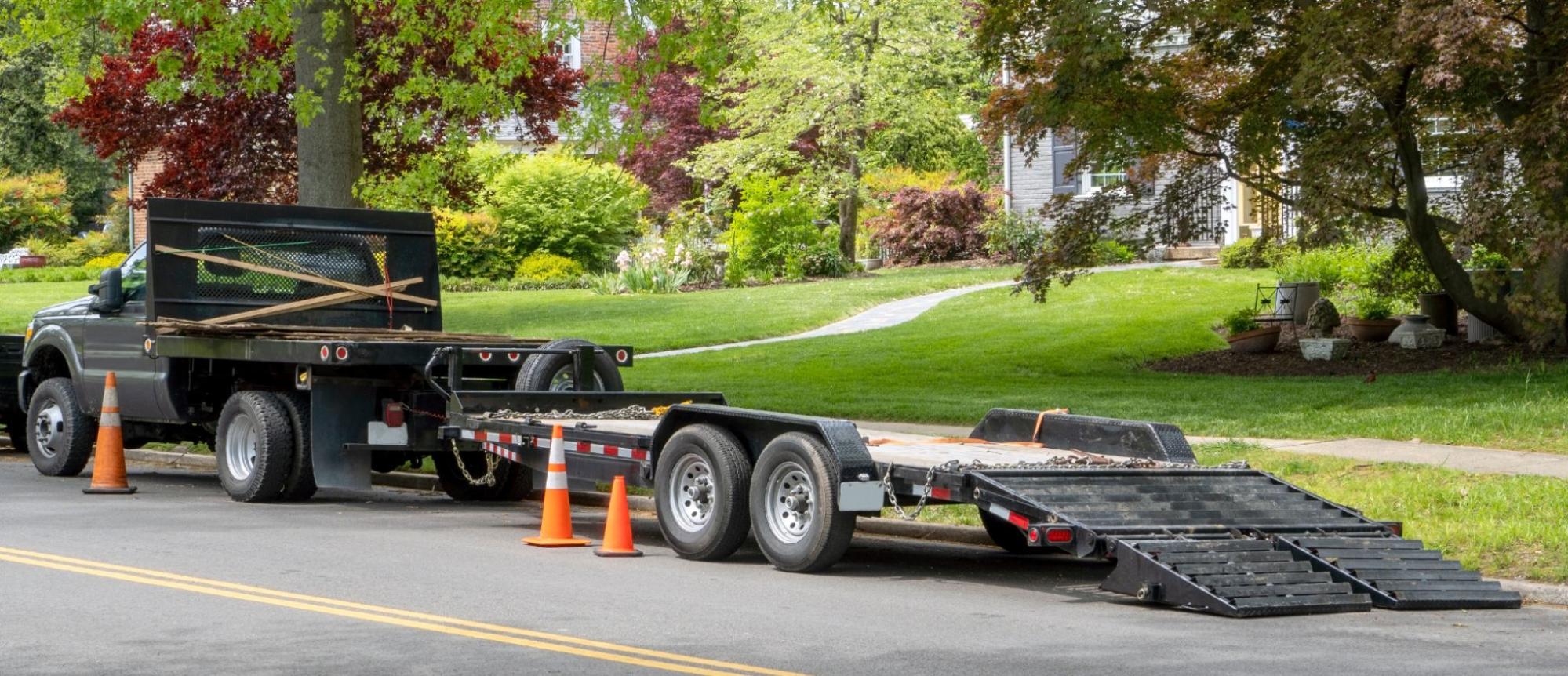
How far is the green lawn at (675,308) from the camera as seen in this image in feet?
87.9

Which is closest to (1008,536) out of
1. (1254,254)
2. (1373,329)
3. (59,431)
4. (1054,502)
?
(1054,502)

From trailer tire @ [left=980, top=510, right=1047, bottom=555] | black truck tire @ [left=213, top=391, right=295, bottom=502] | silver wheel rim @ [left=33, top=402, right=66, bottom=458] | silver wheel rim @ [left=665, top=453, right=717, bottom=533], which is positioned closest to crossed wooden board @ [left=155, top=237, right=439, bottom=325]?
black truck tire @ [left=213, top=391, right=295, bottom=502]

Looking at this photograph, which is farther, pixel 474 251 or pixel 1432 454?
pixel 474 251

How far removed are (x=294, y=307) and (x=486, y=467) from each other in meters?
1.93

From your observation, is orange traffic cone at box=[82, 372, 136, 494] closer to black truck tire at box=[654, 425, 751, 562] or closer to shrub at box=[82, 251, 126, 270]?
black truck tire at box=[654, 425, 751, 562]

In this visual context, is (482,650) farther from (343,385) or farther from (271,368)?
(271,368)

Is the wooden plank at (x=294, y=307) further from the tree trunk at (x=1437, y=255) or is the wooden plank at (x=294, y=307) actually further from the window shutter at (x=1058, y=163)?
the window shutter at (x=1058, y=163)

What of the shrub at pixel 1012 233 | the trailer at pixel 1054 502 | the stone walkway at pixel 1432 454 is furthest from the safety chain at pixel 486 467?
the shrub at pixel 1012 233

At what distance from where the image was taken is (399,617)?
8164mm

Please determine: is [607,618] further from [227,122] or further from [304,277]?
[227,122]

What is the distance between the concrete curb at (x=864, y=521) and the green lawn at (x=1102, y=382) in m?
3.57

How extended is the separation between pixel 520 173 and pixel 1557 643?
107 feet

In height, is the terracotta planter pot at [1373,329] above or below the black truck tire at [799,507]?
above

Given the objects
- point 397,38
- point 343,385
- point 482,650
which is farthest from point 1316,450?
point 397,38
